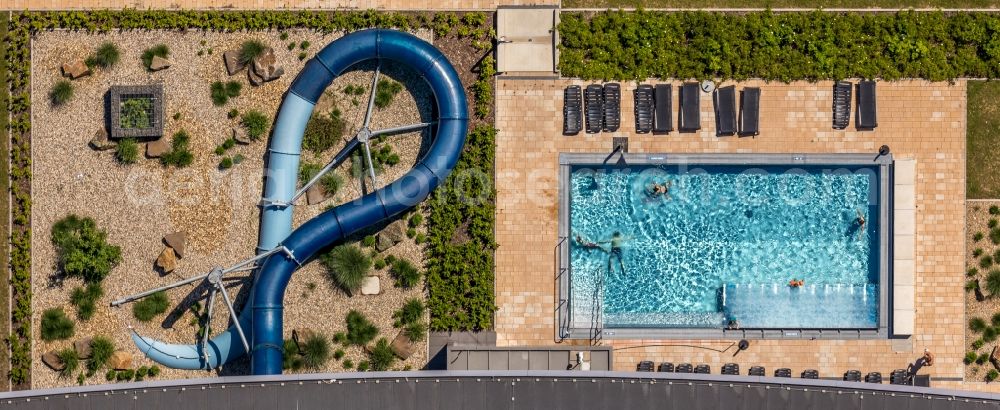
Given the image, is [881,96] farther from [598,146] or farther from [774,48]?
[598,146]

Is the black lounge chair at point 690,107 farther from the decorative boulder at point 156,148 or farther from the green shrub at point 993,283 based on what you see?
the decorative boulder at point 156,148

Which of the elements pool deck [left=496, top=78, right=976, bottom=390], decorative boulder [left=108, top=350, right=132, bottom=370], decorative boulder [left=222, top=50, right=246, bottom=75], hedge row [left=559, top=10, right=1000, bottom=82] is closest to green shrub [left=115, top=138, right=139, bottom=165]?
decorative boulder [left=222, top=50, right=246, bottom=75]

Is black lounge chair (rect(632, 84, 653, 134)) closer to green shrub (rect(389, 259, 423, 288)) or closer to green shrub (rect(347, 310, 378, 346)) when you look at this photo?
green shrub (rect(389, 259, 423, 288))

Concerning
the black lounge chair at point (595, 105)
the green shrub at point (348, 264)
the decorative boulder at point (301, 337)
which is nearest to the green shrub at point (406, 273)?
the green shrub at point (348, 264)

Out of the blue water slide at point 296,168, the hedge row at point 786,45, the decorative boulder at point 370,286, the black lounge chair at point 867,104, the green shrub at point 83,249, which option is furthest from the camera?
the decorative boulder at point 370,286

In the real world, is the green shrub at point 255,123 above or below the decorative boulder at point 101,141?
above

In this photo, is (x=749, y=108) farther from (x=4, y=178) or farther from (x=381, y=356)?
(x=4, y=178)
